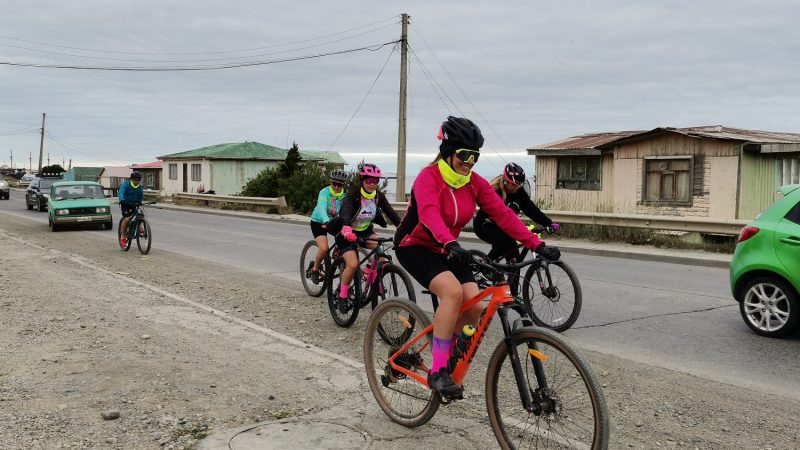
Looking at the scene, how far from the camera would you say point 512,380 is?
3.90 m

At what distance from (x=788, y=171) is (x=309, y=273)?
1827 cm

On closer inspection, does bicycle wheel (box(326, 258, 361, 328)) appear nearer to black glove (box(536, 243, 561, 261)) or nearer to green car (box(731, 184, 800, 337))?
black glove (box(536, 243, 561, 261))

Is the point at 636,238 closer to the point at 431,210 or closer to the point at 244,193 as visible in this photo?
the point at 431,210

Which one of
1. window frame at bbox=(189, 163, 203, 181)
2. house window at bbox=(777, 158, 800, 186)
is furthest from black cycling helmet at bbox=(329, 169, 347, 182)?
window frame at bbox=(189, 163, 203, 181)

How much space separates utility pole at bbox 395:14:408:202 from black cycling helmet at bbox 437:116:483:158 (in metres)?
23.3

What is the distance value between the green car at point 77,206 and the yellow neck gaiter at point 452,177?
68.8 ft

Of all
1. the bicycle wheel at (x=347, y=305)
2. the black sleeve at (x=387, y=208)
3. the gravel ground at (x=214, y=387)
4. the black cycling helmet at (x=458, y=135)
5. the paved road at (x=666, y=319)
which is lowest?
the gravel ground at (x=214, y=387)

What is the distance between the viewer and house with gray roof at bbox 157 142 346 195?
57.2 metres

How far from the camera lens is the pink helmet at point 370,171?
7.25 meters

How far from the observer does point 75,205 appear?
22562 mm

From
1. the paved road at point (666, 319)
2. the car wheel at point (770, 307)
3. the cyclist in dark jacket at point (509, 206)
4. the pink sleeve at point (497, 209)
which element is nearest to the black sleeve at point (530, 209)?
the cyclist in dark jacket at point (509, 206)

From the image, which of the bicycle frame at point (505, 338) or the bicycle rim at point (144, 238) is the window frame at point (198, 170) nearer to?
the bicycle rim at point (144, 238)

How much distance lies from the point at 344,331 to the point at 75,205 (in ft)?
59.4

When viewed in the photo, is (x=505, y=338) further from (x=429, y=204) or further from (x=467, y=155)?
(x=467, y=155)
